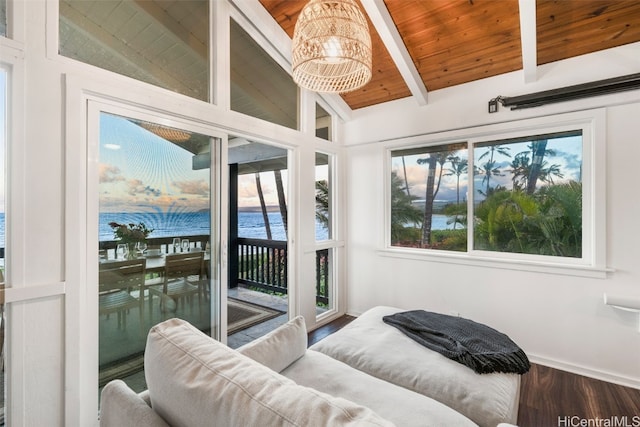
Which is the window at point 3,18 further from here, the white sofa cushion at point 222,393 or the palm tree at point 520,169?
the palm tree at point 520,169

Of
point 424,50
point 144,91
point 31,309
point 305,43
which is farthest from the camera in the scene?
point 424,50

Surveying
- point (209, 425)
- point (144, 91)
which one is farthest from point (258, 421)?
point (144, 91)

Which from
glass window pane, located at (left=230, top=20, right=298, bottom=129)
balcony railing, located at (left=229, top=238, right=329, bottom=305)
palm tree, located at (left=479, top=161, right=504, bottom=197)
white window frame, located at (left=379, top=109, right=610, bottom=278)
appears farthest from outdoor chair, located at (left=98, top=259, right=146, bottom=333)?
palm tree, located at (left=479, top=161, right=504, bottom=197)

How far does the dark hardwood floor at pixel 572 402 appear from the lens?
77.5 inches

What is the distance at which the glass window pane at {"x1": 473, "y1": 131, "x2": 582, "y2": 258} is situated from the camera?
105 inches

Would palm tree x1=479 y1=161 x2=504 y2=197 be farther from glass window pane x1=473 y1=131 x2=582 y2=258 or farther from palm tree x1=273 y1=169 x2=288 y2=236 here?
palm tree x1=273 y1=169 x2=288 y2=236

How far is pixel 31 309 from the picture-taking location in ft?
5.21

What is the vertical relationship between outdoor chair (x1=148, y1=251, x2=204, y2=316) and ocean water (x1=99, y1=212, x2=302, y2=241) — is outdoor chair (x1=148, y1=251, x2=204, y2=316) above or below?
below

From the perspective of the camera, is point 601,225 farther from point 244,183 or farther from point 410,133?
point 244,183

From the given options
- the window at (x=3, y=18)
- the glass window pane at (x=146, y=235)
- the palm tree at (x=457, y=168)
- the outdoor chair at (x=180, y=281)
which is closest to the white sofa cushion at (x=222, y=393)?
the glass window pane at (x=146, y=235)

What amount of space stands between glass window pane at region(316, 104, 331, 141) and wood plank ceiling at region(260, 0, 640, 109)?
0.82m

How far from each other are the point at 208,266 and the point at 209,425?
1.76 metres

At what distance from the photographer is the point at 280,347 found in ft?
4.93

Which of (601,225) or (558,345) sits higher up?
(601,225)
